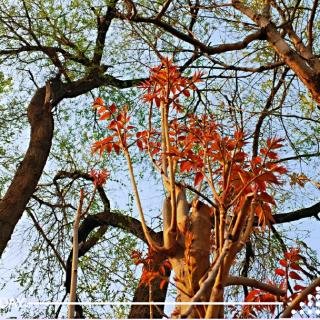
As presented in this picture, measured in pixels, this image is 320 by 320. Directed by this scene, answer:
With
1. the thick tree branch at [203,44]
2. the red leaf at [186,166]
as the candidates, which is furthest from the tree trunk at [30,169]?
the red leaf at [186,166]

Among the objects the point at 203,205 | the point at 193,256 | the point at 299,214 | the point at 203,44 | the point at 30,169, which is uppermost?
the point at 203,44

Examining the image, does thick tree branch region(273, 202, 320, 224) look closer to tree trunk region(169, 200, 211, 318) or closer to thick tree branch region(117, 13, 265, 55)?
thick tree branch region(117, 13, 265, 55)

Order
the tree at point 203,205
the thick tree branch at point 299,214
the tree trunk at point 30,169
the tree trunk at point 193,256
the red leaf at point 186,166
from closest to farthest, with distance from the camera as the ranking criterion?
the tree at point 203,205 → the tree trunk at point 193,256 → the red leaf at point 186,166 → the tree trunk at point 30,169 → the thick tree branch at point 299,214

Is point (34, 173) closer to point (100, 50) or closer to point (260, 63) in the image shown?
Answer: point (100, 50)

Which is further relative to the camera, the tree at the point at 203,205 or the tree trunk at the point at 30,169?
the tree trunk at the point at 30,169

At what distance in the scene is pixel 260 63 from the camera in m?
3.90

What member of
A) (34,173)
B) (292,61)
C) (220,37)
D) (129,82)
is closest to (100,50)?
(129,82)

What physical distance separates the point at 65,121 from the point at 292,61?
2887 millimetres

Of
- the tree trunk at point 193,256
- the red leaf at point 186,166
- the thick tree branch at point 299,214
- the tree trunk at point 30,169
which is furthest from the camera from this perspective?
the thick tree branch at point 299,214

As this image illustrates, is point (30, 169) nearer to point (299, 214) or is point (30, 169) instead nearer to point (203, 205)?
point (299, 214)

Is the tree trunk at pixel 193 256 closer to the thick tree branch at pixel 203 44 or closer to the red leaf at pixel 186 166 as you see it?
the red leaf at pixel 186 166

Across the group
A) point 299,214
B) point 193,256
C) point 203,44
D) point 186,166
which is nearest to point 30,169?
point 203,44

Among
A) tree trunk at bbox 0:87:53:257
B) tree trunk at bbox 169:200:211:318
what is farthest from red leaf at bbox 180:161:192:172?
tree trunk at bbox 0:87:53:257

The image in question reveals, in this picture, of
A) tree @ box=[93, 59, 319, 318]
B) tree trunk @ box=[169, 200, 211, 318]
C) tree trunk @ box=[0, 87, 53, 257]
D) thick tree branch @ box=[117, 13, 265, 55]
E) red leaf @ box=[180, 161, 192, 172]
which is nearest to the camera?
tree @ box=[93, 59, 319, 318]
